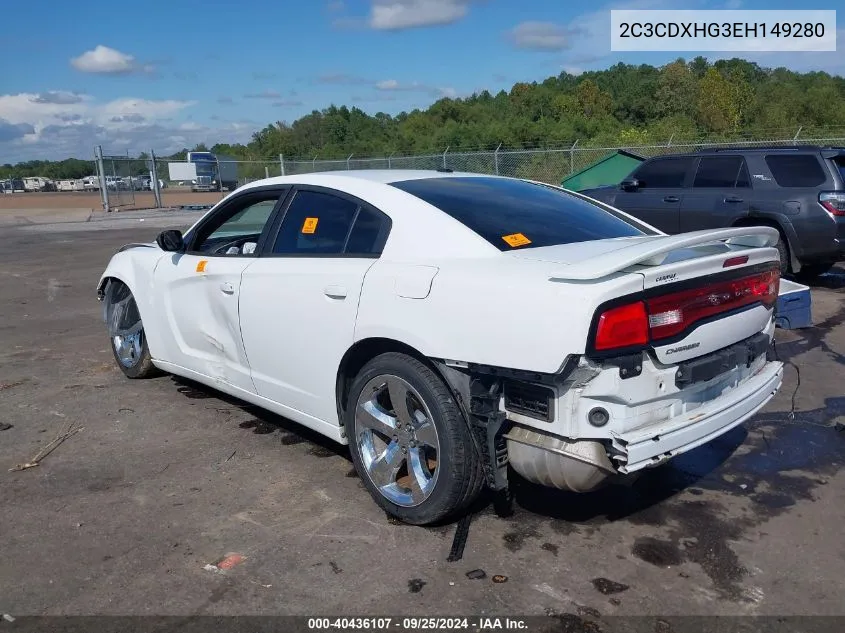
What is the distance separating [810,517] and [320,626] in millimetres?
2335

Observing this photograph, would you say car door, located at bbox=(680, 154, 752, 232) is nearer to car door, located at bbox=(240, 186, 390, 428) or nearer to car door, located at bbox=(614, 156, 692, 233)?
car door, located at bbox=(614, 156, 692, 233)

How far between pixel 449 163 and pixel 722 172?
53.3 ft

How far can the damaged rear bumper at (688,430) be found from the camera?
283 cm

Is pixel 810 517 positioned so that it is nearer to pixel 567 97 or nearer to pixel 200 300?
pixel 200 300

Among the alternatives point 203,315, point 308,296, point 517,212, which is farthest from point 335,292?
point 203,315

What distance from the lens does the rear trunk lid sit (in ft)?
9.29

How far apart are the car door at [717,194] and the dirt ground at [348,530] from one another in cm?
494

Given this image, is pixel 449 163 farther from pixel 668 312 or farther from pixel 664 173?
pixel 668 312

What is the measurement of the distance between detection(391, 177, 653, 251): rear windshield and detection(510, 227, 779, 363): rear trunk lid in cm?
19

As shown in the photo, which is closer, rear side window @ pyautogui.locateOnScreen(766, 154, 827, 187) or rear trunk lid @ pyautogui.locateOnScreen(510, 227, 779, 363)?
rear trunk lid @ pyautogui.locateOnScreen(510, 227, 779, 363)

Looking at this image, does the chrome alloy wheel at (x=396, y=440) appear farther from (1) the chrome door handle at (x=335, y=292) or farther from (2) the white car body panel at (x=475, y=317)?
(1) the chrome door handle at (x=335, y=292)

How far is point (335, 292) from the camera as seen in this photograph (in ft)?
11.9

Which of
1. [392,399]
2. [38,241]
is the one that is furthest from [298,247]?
[38,241]

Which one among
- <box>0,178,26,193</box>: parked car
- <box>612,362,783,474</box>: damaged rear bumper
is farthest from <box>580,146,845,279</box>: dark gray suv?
<box>0,178,26,193</box>: parked car
